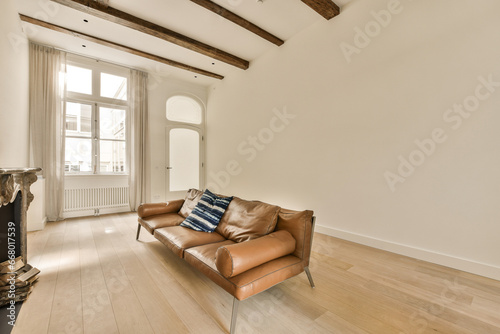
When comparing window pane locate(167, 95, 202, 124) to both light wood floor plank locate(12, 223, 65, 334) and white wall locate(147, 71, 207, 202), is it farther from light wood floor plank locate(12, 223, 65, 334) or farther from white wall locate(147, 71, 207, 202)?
light wood floor plank locate(12, 223, 65, 334)

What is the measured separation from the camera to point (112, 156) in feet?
17.1

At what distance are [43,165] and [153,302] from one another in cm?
427

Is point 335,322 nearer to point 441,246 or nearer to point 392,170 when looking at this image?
point 441,246

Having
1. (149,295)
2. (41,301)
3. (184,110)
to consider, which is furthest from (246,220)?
(184,110)

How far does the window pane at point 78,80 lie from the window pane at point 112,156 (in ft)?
3.92

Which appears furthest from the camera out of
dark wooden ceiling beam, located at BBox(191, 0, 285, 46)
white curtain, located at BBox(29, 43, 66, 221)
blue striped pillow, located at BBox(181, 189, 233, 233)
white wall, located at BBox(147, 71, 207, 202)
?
white wall, located at BBox(147, 71, 207, 202)

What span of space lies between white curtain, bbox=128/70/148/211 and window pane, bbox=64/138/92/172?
822 mm

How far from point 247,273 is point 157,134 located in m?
5.07

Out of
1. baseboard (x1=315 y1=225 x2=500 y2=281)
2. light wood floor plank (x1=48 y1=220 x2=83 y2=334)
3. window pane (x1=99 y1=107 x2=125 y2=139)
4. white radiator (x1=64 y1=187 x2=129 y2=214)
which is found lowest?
light wood floor plank (x1=48 y1=220 x2=83 y2=334)

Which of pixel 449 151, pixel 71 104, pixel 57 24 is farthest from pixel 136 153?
pixel 449 151

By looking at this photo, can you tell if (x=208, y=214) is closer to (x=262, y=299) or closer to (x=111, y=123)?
(x=262, y=299)

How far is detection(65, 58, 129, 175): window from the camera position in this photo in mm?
4777

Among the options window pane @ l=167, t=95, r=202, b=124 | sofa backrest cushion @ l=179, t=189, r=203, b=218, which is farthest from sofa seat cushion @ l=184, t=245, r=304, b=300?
window pane @ l=167, t=95, r=202, b=124

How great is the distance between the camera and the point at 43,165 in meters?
4.32
